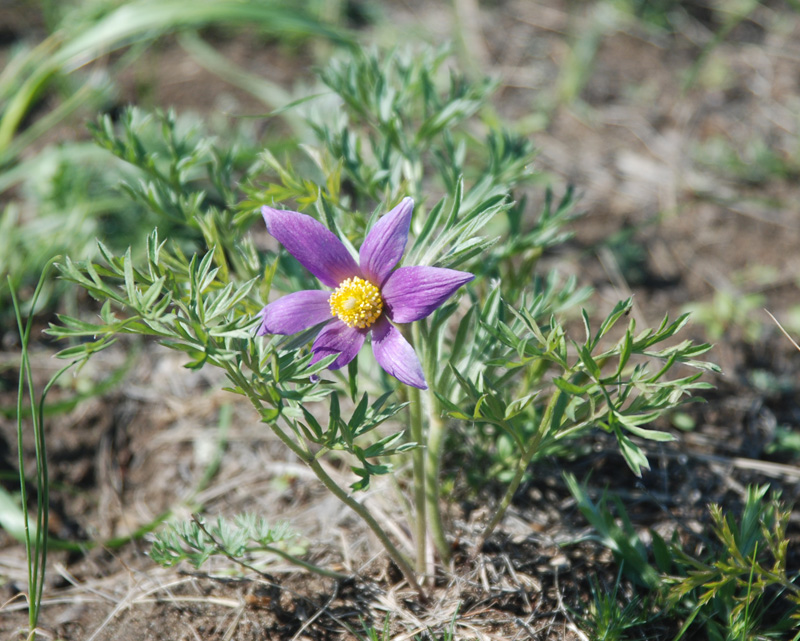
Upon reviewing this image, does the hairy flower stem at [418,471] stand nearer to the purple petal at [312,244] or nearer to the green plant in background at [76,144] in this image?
the purple petal at [312,244]

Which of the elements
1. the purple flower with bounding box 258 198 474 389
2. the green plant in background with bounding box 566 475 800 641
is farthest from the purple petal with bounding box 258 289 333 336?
the green plant in background with bounding box 566 475 800 641

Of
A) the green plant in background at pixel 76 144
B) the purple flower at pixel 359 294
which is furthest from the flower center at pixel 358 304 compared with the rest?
the green plant in background at pixel 76 144

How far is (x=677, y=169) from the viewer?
3166 millimetres

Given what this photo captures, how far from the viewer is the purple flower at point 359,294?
1.36 metres

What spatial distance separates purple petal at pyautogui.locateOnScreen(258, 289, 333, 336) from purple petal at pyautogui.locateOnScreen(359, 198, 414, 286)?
118 millimetres

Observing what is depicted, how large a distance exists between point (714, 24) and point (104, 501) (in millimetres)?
3699

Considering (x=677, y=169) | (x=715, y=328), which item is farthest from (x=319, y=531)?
(x=677, y=169)

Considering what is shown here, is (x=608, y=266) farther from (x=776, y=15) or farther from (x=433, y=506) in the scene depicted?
(x=776, y=15)

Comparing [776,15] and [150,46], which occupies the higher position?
[150,46]

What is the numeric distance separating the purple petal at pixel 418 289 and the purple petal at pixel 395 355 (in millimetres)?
34

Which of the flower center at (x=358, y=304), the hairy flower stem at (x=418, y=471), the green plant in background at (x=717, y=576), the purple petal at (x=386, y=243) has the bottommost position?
the green plant in background at (x=717, y=576)

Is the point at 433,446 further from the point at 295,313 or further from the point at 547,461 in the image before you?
the point at 547,461

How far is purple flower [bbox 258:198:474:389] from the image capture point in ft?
4.47

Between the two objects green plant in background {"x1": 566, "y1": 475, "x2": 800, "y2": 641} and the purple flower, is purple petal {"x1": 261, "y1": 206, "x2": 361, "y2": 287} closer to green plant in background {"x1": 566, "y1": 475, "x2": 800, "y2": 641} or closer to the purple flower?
the purple flower
